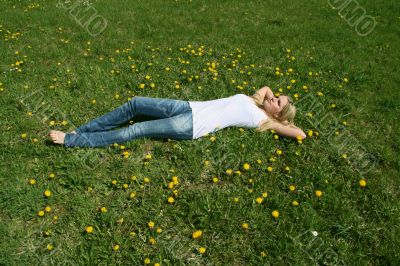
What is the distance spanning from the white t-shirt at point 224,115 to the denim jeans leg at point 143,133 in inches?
5.6

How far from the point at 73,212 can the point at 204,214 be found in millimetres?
1598

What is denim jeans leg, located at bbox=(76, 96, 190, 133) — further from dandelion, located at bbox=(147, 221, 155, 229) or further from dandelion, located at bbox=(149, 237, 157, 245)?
dandelion, located at bbox=(149, 237, 157, 245)

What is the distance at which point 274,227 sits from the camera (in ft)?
13.3

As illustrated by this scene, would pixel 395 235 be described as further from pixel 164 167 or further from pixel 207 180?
pixel 164 167

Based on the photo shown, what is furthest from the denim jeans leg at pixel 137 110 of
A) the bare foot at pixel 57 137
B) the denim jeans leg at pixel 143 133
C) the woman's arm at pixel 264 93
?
the woman's arm at pixel 264 93

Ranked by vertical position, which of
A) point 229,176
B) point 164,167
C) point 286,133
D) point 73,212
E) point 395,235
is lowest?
point 73,212

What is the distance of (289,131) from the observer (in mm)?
5254

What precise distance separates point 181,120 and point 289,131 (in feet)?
5.60

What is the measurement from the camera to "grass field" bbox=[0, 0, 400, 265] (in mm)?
3852

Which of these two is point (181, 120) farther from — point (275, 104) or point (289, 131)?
point (289, 131)

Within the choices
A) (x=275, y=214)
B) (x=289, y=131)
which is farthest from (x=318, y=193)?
(x=289, y=131)

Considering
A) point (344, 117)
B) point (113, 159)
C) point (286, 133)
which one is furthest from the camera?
point (344, 117)

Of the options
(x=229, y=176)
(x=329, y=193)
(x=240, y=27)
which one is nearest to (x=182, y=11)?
(x=240, y=27)

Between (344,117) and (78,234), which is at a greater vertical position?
(344,117)
